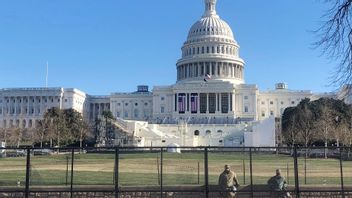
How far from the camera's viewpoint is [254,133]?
101562 mm

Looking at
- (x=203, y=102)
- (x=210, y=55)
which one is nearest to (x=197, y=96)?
(x=203, y=102)

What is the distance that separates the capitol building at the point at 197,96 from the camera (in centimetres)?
16788

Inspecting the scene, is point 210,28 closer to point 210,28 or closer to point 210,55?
point 210,28

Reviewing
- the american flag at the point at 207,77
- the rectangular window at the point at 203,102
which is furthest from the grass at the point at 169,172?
the american flag at the point at 207,77

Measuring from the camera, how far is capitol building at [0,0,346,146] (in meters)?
168

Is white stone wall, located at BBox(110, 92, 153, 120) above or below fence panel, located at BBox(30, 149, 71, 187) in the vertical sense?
above

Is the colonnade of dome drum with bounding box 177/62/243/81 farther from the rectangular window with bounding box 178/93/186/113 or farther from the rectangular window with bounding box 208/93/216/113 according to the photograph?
the rectangular window with bounding box 178/93/186/113

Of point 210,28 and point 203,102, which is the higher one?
point 210,28

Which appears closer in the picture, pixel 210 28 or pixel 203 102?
pixel 203 102

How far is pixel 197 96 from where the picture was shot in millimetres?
168250

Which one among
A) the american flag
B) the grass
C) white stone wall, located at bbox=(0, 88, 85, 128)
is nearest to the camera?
the grass

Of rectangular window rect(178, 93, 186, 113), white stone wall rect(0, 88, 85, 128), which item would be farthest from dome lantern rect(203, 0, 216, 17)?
white stone wall rect(0, 88, 85, 128)

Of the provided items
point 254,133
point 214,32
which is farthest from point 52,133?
point 214,32

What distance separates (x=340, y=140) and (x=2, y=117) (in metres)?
131
